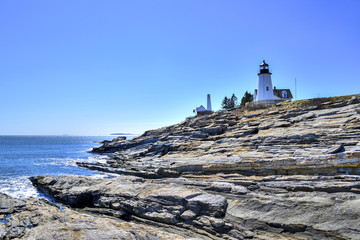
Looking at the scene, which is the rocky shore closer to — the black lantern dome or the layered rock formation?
the layered rock formation

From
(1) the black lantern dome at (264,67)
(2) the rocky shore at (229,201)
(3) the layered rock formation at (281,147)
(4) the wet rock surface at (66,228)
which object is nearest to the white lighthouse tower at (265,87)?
(1) the black lantern dome at (264,67)

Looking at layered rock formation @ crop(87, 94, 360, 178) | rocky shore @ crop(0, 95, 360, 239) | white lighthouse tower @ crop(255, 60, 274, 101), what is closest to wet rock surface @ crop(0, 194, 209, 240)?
rocky shore @ crop(0, 95, 360, 239)

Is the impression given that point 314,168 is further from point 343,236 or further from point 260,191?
point 343,236

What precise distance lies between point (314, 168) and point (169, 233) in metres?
12.3

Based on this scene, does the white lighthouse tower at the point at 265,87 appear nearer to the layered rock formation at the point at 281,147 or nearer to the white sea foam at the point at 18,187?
the layered rock formation at the point at 281,147

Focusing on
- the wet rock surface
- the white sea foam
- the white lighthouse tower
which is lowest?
the white sea foam

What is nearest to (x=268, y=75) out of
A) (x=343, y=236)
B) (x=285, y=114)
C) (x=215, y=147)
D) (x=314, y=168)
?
(x=285, y=114)

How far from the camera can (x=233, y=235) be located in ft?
37.3

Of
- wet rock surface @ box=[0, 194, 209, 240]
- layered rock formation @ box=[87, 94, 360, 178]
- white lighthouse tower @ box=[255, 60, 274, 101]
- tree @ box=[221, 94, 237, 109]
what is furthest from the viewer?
tree @ box=[221, 94, 237, 109]

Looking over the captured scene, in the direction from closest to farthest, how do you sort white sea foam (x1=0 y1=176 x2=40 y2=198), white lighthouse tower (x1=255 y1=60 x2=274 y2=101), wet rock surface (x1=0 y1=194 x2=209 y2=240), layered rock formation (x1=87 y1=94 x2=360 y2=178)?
1. wet rock surface (x1=0 y1=194 x2=209 y2=240)
2. layered rock formation (x1=87 y1=94 x2=360 y2=178)
3. white sea foam (x1=0 y1=176 x2=40 y2=198)
4. white lighthouse tower (x1=255 y1=60 x2=274 y2=101)

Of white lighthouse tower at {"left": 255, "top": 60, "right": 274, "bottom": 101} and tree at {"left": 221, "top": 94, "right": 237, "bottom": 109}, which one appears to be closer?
white lighthouse tower at {"left": 255, "top": 60, "right": 274, "bottom": 101}

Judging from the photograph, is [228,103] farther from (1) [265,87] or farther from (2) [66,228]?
(2) [66,228]

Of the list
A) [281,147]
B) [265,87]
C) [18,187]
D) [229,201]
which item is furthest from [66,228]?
[265,87]

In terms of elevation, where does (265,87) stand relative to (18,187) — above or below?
above
